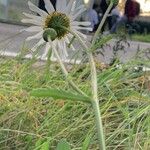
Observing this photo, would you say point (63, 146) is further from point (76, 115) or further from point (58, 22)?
point (76, 115)

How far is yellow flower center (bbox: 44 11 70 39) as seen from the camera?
1484mm

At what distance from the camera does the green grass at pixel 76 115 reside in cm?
227

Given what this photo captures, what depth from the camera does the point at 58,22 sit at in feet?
4.91

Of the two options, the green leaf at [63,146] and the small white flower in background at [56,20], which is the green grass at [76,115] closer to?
the small white flower in background at [56,20]

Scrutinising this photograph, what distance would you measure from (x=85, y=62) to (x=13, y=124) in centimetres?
98

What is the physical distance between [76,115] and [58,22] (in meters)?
1.09

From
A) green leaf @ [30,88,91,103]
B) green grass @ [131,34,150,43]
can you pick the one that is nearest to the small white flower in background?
green leaf @ [30,88,91,103]

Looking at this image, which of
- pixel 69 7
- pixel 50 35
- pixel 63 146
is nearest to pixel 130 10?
pixel 69 7

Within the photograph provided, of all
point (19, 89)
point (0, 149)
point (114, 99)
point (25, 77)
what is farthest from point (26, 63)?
point (0, 149)

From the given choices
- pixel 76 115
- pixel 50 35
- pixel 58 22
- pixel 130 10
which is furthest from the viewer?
pixel 130 10

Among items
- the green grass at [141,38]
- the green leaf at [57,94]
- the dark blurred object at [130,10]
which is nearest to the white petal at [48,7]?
the green leaf at [57,94]

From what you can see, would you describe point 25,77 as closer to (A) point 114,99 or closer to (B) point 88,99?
(A) point 114,99

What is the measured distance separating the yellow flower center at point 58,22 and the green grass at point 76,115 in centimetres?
59

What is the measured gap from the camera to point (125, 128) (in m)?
2.35
